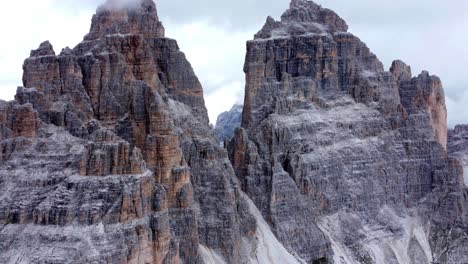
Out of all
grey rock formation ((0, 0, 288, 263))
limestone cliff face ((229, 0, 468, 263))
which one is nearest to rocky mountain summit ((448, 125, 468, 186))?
limestone cliff face ((229, 0, 468, 263))

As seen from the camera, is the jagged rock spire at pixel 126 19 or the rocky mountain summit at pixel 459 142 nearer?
the jagged rock spire at pixel 126 19

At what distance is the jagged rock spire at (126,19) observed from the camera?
112 metres

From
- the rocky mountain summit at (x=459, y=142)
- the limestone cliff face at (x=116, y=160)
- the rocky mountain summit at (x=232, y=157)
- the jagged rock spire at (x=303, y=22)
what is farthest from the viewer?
the rocky mountain summit at (x=459, y=142)

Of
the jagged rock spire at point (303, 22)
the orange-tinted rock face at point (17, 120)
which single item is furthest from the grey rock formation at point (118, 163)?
the jagged rock spire at point (303, 22)

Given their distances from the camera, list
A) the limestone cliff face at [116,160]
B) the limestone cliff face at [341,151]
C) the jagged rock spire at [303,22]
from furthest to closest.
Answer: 1. the jagged rock spire at [303,22]
2. the limestone cliff face at [341,151]
3. the limestone cliff face at [116,160]

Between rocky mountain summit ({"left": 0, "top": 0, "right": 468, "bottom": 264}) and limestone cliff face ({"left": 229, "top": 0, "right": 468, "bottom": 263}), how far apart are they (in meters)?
0.26

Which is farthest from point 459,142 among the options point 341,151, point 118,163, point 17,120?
point 17,120

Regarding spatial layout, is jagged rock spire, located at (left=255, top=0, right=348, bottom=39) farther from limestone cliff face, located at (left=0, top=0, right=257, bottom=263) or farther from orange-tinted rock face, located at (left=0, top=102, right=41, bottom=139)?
orange-tinted rock face, located at (left=0, top=102, right=41, bottom=139)

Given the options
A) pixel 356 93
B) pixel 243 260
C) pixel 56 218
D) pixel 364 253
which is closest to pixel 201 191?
pixel 243 260

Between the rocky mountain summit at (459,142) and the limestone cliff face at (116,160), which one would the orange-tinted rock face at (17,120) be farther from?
the rocky mountain summit at (459,142)

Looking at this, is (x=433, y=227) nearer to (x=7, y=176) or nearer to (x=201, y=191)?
(x=201, y=191)

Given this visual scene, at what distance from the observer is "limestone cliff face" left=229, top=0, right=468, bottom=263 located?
125 meters

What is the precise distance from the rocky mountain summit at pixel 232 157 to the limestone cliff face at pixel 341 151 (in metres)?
0.26

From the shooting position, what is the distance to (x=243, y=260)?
109 metres
